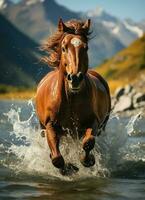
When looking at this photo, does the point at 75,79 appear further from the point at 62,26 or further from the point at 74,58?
the point at 62,26

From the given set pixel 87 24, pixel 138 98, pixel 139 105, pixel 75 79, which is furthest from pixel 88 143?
pixel 138 98

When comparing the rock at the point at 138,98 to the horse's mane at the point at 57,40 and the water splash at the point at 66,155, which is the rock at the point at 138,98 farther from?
the horse's mane at the point at 57,40

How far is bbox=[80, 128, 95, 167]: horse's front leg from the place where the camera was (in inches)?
485

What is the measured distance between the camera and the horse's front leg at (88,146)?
12320 mm

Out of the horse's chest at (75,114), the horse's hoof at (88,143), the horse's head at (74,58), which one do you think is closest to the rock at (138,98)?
the horse's chest at (75,114)

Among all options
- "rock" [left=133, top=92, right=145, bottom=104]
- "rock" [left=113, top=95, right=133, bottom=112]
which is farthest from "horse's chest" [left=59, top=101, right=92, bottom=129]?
"rock" [left=133, top=92, right=145, bottom=104]

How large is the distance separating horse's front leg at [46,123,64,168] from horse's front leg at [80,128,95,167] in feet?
1.74

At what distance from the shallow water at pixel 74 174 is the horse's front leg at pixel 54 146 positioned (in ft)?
1.67

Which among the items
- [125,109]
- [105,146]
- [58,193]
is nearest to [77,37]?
[58,193]

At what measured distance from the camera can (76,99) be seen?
12.4 meters

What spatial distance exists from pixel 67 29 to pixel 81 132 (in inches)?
91.6

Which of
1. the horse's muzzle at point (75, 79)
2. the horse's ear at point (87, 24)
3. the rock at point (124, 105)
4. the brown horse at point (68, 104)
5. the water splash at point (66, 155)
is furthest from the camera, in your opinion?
the rock at point (124, 105)

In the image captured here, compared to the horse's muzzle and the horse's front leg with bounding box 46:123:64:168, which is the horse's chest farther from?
the horse's muzzle

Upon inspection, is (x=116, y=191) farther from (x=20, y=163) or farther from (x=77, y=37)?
(x=20, y=163)
